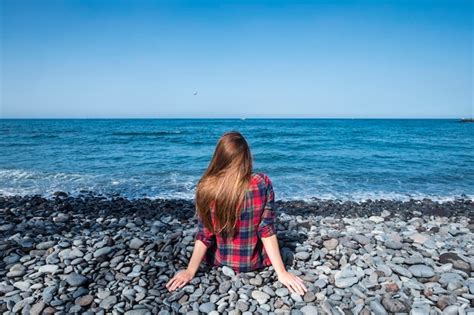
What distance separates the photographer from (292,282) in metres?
3.17

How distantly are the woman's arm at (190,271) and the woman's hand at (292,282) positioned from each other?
85 cm

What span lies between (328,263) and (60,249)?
3351 millimetres

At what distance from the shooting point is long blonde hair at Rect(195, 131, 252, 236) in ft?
9.98

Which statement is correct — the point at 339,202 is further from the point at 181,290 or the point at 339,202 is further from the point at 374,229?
the point at 181,290

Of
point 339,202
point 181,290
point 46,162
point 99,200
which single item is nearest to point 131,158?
point 46,162

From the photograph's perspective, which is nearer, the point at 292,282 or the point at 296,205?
the point at 292,282

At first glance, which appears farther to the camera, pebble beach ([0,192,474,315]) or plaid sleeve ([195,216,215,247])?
plaid sleeve ([195,216,215,247])

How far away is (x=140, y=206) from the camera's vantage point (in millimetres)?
7734

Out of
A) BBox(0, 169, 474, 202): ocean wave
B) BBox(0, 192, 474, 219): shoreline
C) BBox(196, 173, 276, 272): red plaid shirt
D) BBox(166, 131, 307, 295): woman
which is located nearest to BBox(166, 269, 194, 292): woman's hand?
BBox(166, 131, 307, 295): woman

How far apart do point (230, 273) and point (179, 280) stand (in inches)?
21.8

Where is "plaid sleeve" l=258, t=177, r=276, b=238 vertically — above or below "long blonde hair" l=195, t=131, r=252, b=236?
below

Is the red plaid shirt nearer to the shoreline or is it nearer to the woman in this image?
the woman

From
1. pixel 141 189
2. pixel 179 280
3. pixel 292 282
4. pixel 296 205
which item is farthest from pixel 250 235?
pixel 141 189

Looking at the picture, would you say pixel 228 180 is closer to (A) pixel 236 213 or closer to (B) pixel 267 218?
(A) pixel 236 213
